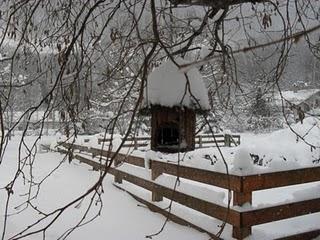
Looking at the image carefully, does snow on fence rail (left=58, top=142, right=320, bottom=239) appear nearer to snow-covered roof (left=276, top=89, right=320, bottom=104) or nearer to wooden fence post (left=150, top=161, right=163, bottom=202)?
wooden fence post (left=150, top=161, right=163, bottom=202)

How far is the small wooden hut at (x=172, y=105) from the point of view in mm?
2543

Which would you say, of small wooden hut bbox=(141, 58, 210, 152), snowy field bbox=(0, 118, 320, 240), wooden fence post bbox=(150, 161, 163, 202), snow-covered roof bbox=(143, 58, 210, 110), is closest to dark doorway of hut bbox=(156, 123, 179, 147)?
small wooden hut bbox=(141, 58, 210, 152)

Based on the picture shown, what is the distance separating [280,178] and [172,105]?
2.16m

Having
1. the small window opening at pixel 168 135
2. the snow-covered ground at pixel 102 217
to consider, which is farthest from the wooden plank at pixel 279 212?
the small window opening at pixel 168 135

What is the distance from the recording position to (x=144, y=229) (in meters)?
5.04

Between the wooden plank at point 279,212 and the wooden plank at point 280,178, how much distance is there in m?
0.22

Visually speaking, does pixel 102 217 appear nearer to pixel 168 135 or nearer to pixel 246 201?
pixel 246 201

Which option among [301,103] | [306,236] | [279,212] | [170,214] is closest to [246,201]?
[279,212]

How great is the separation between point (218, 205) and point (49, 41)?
2324 millimetres

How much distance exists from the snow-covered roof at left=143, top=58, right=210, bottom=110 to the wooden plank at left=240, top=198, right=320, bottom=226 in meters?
1.79

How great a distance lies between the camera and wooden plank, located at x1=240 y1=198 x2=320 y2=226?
4191 millimetres

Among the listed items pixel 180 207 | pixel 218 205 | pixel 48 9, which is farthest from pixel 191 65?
pixel 180 207

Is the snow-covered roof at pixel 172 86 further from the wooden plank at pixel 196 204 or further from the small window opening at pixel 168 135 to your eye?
the wooden plank at pixel 196 204

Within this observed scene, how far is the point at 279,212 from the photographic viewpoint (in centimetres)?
448
